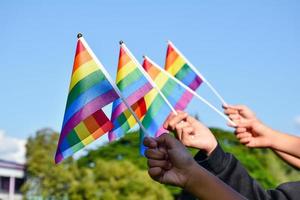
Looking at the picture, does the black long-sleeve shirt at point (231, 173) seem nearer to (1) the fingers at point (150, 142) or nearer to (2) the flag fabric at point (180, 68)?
(1) the fingers at point (150, 142)

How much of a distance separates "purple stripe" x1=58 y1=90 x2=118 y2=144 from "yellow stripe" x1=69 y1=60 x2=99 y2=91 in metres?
0.13

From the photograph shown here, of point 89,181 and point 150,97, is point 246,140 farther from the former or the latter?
point 89,181

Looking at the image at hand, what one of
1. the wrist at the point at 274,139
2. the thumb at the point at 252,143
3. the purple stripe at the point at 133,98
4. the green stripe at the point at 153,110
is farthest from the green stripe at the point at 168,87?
the wrist at the point at 274,139

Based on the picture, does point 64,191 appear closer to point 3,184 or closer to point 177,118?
point 3,184

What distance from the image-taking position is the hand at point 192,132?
8.96ft

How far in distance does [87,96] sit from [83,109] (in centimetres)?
6

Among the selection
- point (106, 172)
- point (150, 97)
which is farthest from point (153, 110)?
point (106, 172)

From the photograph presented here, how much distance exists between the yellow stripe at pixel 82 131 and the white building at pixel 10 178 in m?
48.2

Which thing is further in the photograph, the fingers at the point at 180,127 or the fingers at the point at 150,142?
the fingers at the point at 180,127

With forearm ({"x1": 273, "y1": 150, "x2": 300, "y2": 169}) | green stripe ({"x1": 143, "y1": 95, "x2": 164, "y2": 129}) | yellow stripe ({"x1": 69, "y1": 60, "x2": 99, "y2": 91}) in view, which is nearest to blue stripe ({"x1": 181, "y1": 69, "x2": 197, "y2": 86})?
green stripe ({"x1": 143, "y1": 95, "x2": 164, "y2": 129})

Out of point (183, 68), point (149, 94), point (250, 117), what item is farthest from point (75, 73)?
point (183, 68)

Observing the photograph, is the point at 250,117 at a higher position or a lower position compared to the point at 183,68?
lower

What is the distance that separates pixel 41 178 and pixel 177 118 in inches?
1361

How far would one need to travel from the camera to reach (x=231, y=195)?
5.57ft
